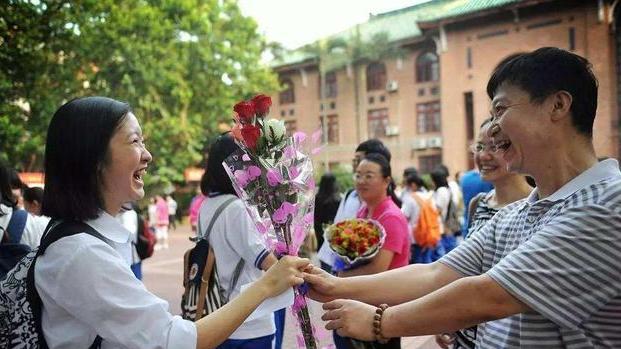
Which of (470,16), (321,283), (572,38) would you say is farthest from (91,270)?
(470,16)

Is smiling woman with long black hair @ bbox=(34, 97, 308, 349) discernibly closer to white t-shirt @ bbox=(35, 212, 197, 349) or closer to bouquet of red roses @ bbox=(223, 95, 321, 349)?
white t-shirt @ bbox=(35, 212, 197, 349)

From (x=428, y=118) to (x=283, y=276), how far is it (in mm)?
24535

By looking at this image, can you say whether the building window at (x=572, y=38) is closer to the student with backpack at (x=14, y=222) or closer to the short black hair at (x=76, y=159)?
the student with backpack at (x=14, y=222)

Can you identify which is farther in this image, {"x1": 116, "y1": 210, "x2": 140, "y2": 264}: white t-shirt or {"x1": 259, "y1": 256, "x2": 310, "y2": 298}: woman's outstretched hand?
{"x1": 116, "y1": 210, "x2": 140, "y2": 264}: white t-shirt

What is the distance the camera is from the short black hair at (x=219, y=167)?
2.96 m

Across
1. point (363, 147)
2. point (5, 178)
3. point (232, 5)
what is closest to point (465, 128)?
point (232, 5)

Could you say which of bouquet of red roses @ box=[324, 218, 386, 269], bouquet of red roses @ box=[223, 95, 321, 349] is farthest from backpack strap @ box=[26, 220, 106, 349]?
bouquet of red roses @ box=[324, 218, 386, 269]

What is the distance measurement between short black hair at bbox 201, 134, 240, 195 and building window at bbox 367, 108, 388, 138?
2421 centimetres

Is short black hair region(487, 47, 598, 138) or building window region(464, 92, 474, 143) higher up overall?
building window region(464, 92, 474, 143)

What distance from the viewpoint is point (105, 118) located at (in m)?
1.70

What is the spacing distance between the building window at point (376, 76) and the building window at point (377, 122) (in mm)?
1235

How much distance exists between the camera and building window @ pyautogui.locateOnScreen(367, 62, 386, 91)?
26.6m

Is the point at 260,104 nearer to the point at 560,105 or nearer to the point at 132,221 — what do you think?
the point at 560,105

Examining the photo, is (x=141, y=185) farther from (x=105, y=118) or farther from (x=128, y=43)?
(x=128, y=43)
